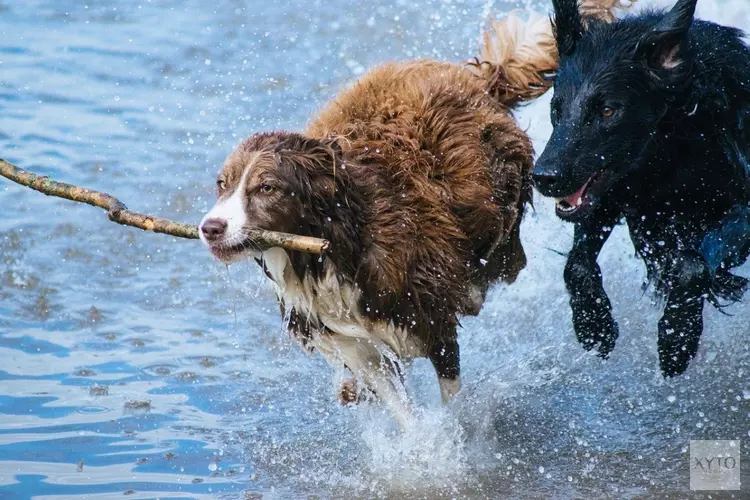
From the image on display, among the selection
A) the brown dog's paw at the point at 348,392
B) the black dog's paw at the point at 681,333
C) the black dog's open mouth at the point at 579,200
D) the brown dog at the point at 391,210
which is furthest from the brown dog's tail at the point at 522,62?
the brown dog's paw at the point at 348,392

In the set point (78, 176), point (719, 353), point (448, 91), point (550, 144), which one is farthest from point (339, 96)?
point (78, 176)

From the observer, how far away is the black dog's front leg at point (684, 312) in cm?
468

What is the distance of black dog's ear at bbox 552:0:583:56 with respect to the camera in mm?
4777

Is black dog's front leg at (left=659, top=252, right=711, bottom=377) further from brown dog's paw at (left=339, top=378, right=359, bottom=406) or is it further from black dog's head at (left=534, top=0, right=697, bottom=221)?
brown dog's paw at (left=339, top=378, right=359, bottom=406)

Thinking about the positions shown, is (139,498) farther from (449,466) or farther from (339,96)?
(339,96)

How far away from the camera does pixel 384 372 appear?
5.07m

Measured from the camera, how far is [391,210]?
463 centimetres

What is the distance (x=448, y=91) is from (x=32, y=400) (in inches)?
104

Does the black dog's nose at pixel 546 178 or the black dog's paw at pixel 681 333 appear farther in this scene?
the black dog's paw at pixel 681 333

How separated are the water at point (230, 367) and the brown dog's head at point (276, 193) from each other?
3.15ft

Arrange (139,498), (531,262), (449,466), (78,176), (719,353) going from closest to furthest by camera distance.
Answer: (139,498)
(449,466)
(719,353)
(531,262)
(78,176)

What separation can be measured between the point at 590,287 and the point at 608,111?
3.05 ft

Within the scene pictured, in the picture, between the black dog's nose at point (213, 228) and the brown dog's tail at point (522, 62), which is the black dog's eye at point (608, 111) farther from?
the black dog's nose at point (213, 228)

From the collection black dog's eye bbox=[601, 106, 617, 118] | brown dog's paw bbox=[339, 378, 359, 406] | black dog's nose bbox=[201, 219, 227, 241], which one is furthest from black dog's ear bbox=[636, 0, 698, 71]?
brown dog's paw bbox=[339, 378, 359, 406]
